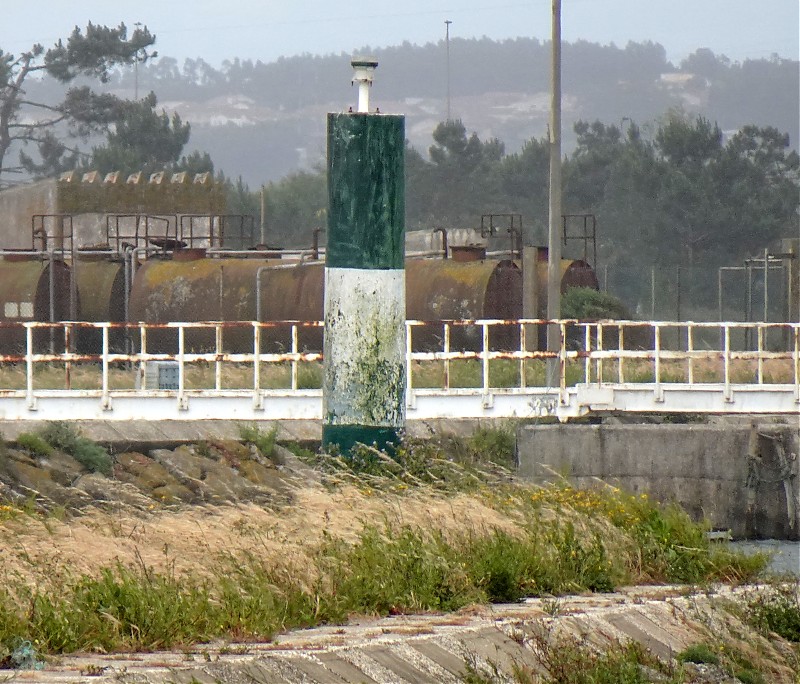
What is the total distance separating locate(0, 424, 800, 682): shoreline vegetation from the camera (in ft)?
24.7

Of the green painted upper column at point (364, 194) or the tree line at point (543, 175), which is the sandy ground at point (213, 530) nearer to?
the green painted upper column at point (364, 194)

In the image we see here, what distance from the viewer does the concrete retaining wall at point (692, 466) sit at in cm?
1764

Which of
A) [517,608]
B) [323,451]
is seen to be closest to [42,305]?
[323,451]

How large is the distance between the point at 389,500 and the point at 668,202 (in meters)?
61.2

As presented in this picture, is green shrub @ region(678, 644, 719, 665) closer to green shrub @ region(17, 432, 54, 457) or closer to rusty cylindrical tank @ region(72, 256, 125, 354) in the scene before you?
green shrub @ region(17, 432, 54, 457)

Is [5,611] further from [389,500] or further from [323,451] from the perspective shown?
[323,451]

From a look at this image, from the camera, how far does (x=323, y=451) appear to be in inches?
508

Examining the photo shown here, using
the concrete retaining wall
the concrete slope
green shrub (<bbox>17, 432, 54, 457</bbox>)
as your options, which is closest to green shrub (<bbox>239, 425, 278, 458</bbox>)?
green shrub (<bbox>17, 432, 54, 457</bbox>)

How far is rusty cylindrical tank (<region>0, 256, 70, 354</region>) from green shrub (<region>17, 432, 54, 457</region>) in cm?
1300

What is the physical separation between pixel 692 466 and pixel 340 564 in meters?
9.83

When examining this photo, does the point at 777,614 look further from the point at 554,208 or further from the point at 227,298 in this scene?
the point at 227,298

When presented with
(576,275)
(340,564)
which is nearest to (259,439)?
(340,564)

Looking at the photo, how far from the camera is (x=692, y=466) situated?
17.7 metres

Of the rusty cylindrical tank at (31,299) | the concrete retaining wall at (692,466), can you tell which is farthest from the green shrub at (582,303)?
the concrete retaining wall at (692,466)
